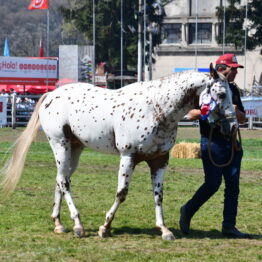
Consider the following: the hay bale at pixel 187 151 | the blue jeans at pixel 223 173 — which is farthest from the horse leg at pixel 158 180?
the hay bale at pixel 187 151

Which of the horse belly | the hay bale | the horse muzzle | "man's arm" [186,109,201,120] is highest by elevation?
"man's arm" [186,109,201,120]

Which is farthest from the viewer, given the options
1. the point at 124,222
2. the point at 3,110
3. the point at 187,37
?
the point at 187,37

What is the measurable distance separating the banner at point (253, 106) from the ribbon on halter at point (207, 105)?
85.4 ft

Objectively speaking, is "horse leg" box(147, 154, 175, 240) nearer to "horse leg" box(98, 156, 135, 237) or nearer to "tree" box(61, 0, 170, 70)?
"horse leg" box(98, 156, 135, 237)

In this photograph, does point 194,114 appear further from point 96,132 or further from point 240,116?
point 96,132

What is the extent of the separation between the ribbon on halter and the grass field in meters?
1.43

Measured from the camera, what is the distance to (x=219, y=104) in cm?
915

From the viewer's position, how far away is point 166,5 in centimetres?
8300

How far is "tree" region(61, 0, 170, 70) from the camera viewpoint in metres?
69.8

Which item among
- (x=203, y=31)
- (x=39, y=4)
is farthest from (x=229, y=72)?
(x=203, y=31)

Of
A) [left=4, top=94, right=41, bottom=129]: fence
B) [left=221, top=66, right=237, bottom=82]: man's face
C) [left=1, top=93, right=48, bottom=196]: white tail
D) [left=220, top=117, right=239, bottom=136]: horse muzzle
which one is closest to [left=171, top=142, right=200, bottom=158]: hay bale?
[left=1, top=93, right=48, bottom=196]: white tail

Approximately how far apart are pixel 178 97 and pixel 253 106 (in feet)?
86.9

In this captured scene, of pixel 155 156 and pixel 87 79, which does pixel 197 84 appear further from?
pixel 87 79

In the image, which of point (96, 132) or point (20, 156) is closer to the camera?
→ point (96, 132)
